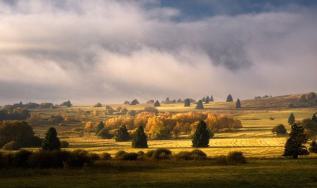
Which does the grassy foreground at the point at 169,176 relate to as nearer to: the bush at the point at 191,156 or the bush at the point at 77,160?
the bush at the point at 77,160

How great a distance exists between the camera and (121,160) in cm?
8506

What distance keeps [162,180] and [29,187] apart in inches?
600

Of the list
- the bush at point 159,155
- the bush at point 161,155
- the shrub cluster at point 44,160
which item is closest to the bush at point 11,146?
the bush at point 159,155

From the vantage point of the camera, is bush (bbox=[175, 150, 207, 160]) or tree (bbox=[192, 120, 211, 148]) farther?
tree (bbox=[192, 120, 211, 148])

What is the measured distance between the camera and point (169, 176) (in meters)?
59.0

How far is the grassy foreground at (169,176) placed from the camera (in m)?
51.2

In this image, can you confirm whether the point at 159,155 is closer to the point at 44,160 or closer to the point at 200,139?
the point at 44,160

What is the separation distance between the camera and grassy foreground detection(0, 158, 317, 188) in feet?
168

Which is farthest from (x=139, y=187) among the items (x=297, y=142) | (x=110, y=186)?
(x=297, y=142)

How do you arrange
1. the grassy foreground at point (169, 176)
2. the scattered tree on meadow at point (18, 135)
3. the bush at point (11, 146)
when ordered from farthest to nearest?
the scattered tree on meadow at point (18, 135) < the bush at point (11, 146) < the grassy foreground at point (169, 176)

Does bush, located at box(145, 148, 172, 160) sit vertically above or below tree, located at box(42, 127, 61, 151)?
below

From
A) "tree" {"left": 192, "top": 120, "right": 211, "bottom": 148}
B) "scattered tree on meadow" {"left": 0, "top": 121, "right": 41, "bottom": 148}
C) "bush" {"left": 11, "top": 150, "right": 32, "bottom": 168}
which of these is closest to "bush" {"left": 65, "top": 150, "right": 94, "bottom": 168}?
"bush" {"left": 11, "top": 150, "right": 32, "bottom": 168}

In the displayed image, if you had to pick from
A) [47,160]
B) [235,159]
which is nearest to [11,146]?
[47,160]

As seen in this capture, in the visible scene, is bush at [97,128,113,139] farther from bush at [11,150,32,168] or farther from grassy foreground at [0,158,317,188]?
bush at [11,150,32,168]
